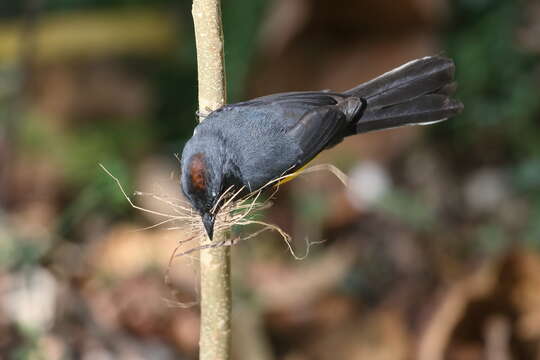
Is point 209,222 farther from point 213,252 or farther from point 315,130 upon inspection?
point 315,130

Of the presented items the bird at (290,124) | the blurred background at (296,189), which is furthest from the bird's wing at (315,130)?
the blurred background at (296,189)

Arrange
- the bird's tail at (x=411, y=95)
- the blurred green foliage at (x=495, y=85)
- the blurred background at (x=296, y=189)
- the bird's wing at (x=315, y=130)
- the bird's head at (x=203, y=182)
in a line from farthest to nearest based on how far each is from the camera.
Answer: the blurred green foliage at (x=495, y=85)
the blurred background at (x=296, y=189)
the bird's tail at (x=411, y=95)
the bird's wing at (x=315, y=130)
the bird's head at (x=203, y=182)

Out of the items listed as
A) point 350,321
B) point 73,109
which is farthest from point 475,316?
point 73,109

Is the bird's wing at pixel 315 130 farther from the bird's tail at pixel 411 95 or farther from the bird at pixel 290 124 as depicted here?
the bird's tail at pixel 411 95

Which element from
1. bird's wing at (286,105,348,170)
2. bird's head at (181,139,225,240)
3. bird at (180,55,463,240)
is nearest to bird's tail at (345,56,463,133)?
bird at (180,55,463,240)

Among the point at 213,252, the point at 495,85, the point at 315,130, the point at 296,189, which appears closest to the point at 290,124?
the point at 315,130

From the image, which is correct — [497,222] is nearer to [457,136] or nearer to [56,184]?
[457,136]
